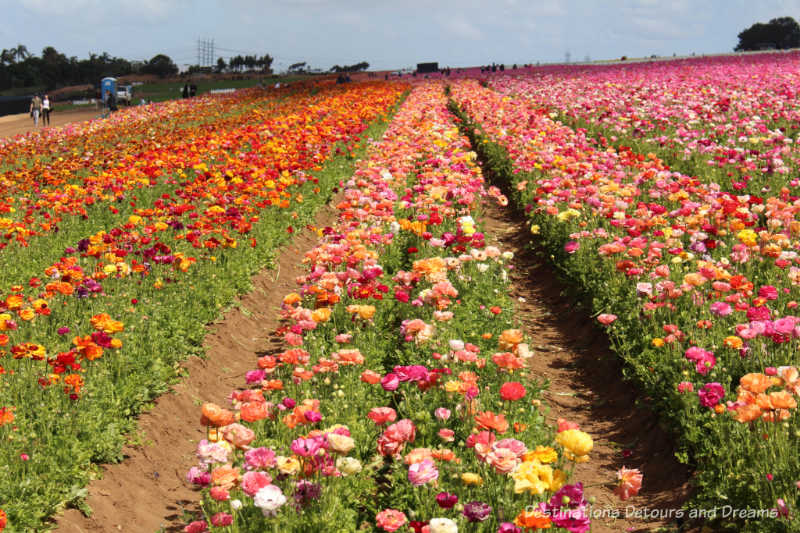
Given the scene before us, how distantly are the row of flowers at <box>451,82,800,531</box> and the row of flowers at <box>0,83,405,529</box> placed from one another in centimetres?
400

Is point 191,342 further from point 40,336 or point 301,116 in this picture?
point 301,116

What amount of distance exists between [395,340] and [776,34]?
123296 millimetres

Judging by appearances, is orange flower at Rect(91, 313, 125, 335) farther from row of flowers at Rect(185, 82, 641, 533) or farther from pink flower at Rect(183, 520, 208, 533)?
pink flower at Rect(183, 520, 208, 533)

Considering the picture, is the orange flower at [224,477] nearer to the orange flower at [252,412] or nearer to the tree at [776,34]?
the orange flower at [252,412]

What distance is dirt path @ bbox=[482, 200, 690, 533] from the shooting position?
4891 millimetres

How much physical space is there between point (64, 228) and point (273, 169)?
11.3 ft

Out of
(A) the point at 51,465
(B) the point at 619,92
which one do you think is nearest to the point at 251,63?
(B) the point at 619,92

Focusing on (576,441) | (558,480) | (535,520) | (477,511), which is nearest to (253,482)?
(477,511)

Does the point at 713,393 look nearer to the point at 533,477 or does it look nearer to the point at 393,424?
the point at 533,477

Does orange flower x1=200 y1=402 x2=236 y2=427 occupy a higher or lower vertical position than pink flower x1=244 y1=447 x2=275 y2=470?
higher

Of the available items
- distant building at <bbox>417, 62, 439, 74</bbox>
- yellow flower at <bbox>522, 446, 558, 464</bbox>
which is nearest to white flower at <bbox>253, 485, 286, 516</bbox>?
yellow flower at <bbox>522, 446, 558, 464</bbox>

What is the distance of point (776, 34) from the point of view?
107 m

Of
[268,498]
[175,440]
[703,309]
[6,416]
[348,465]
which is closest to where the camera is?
[268,498]

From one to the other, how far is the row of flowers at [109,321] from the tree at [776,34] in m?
118
